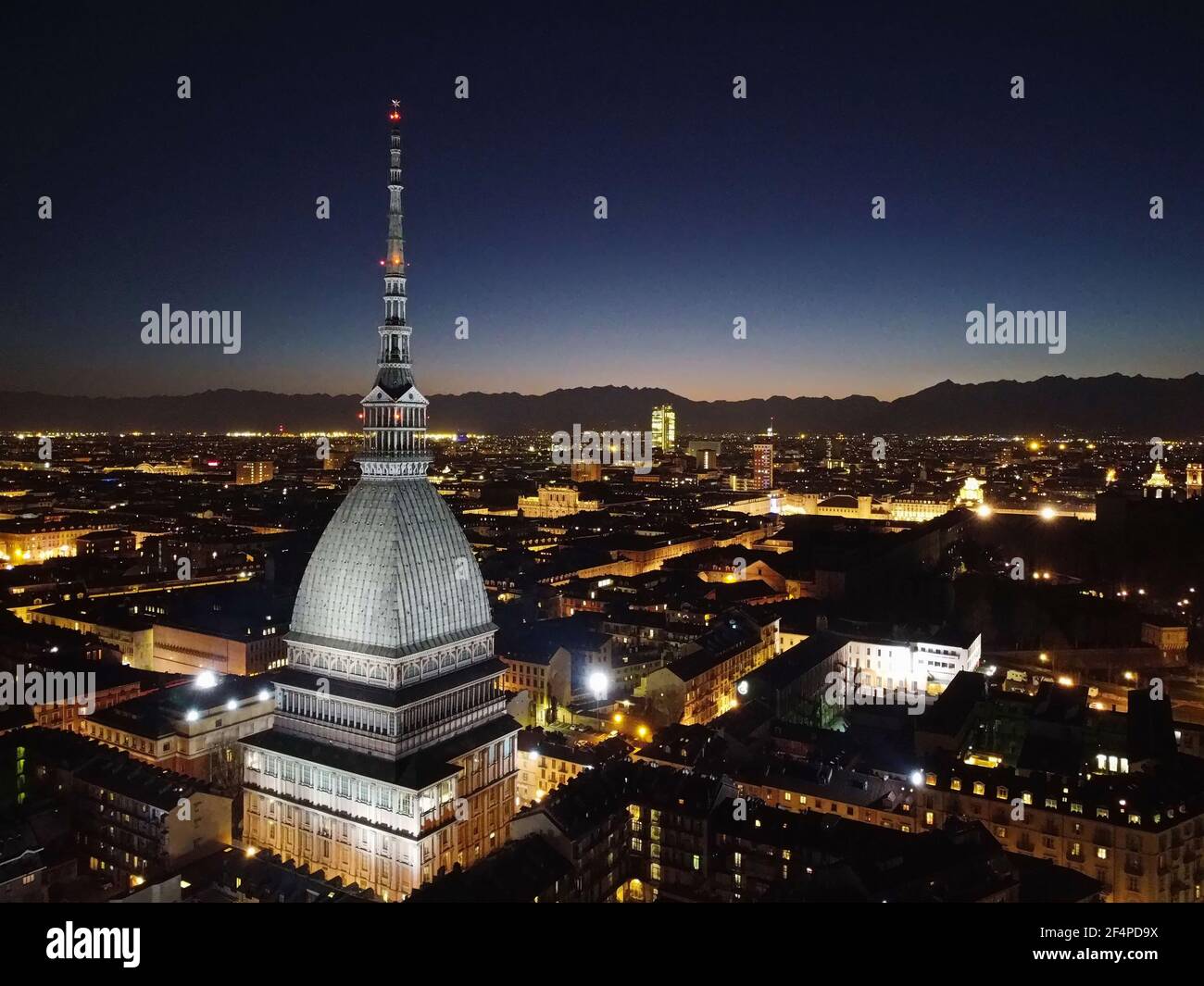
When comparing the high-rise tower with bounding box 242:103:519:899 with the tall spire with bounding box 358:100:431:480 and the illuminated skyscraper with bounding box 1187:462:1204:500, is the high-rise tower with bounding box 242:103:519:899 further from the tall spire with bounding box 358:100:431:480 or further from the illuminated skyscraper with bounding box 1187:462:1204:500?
the illuminated skyscraper with bounding box 1187:462:1204:500

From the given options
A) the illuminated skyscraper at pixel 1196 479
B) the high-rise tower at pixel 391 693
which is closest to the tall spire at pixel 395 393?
the high-rise tower at pixel 391 693

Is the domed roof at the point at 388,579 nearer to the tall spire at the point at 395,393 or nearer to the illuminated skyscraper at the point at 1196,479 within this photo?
the tall spire at the point at 395,393

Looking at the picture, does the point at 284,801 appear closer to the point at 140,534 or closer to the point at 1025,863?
the point at 1025,863

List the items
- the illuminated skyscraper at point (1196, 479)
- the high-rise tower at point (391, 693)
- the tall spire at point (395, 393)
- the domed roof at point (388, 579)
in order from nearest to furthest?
the high-rise tower at point (391, 693)
the domed roof at point (388, 579)
the tall spire at point (395, 393)
the illuminated skyscraper at point (1196, 479)

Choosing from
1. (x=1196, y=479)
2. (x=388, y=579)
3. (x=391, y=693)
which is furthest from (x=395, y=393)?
A: (x=1196, y=479)

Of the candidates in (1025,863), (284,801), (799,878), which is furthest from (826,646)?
(284,801)

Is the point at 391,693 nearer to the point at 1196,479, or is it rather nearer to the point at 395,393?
the point at 395,393

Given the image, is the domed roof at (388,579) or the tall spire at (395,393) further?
the tall spire at (395,393)
